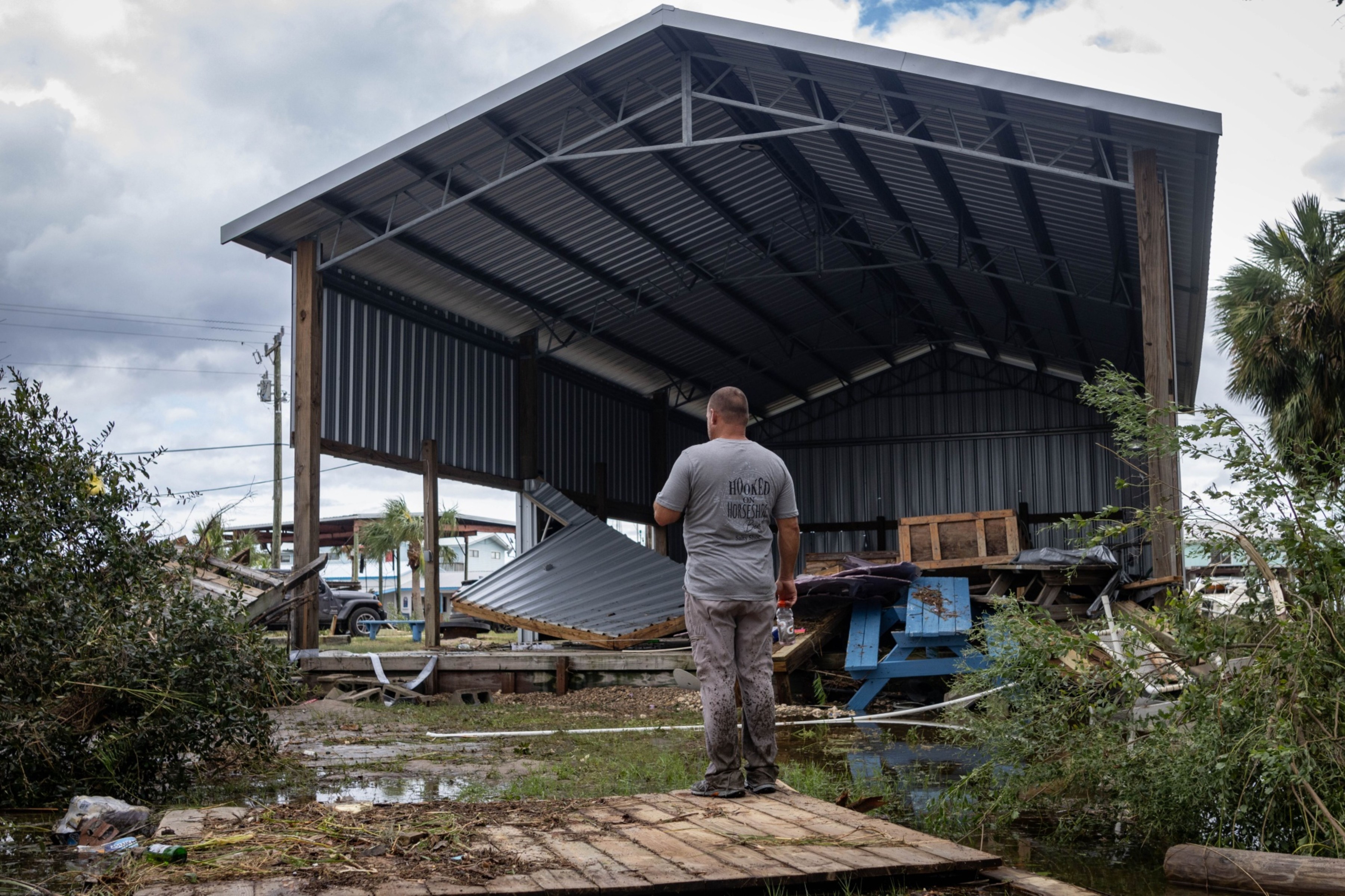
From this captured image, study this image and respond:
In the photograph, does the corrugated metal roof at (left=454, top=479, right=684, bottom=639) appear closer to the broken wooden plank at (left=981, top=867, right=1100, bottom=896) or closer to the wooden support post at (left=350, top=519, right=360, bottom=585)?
the broken wooden plank at (left=981, top=867, right=1100, bottom=896)

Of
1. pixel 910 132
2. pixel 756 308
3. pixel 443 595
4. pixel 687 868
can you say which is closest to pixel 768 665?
pixel 687 868

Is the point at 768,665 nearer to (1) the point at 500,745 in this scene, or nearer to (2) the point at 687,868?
(2) the point at 687,868

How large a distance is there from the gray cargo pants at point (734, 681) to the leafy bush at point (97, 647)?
2.80 m

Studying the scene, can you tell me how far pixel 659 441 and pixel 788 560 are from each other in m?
21.3

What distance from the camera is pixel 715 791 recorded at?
445 centimetres

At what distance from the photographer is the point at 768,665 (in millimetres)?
4676

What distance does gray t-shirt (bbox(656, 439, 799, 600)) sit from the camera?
15.2 feet

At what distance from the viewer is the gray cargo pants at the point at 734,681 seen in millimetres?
4469

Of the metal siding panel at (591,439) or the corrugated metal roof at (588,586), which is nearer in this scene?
the corrugated metal roof at (588,586)

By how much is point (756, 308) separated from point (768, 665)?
60.0ft

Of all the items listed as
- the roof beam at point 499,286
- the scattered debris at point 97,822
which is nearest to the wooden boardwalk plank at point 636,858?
the scattered debris at point 97,822

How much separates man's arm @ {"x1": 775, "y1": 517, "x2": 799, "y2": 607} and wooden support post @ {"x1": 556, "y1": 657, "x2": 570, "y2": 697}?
808 centimetres

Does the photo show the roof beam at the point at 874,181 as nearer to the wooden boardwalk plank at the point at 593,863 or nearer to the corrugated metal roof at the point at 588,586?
the corrugated metal roof at the point at 588,586

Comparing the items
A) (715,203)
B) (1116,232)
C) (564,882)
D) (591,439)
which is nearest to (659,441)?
(591,439)
